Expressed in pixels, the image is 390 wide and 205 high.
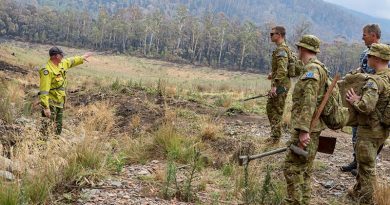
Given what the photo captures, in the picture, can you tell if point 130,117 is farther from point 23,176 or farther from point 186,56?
point 186,56

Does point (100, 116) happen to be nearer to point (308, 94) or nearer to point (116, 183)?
point (116, 183)

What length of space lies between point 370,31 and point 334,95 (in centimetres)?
182

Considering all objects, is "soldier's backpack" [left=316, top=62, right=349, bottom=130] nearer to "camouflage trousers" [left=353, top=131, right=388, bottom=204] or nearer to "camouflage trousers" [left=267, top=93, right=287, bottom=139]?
"camouflage trousers" [left=353, top=131, right=388, bottom=204]

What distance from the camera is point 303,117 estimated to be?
4.16m

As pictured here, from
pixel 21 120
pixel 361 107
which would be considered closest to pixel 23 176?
pixel 361 107

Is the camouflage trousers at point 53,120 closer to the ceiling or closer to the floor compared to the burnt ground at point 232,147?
closer to the ceiling

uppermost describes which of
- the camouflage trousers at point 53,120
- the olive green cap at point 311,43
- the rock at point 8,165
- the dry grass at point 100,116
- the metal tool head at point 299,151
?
the olive green cap at point 311,43

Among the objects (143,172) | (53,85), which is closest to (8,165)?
(143,172)

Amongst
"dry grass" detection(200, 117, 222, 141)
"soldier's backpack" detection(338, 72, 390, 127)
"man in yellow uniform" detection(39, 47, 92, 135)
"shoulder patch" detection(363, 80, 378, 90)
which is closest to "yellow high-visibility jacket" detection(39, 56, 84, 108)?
"man in yellow uniform" detection(39, 47, 92, 135)

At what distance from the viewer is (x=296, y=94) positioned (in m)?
4.36

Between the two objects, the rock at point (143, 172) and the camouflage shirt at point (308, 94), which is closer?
the camouflage shirt at point (308, 94)

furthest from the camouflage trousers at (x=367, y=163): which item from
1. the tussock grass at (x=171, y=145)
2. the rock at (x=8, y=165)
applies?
the rock at (x=8, y=165)

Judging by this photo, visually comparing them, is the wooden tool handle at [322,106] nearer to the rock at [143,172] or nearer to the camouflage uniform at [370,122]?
the camouflage uniform at [370,122]

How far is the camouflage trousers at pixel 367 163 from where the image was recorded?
4.77 m
